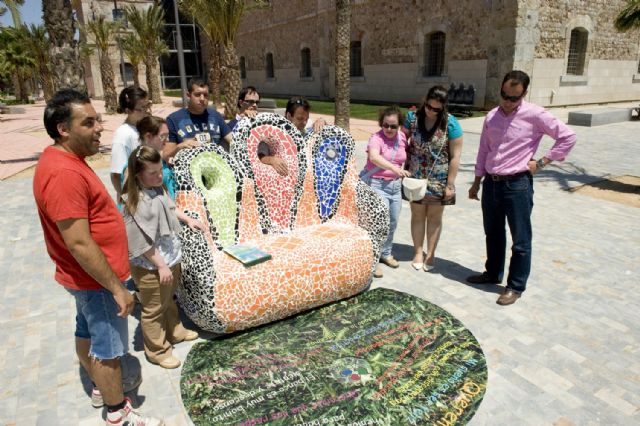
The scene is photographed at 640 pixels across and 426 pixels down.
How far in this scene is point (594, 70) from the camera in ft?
63.1

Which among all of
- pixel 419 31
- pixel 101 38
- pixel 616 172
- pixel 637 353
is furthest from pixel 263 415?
pixel 101 38

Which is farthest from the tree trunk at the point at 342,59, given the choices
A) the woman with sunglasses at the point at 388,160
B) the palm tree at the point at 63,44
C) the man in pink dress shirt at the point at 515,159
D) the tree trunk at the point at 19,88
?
the tree trunk at the point at 19,88

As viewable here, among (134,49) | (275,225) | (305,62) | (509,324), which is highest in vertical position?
(134,49)

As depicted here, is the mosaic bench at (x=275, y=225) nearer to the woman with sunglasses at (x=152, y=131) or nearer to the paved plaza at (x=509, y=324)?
the woman with sunglasses at (x=152, y=131)

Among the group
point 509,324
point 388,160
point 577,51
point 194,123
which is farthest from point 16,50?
point 509,324

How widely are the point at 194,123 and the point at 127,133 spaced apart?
0.69 meters

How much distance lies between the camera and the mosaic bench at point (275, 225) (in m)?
3.21

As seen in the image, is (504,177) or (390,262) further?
(390,262)

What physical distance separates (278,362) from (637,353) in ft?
8.41

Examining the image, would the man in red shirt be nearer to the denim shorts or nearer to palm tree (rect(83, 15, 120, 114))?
the denim shorts

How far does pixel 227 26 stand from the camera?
635 inches

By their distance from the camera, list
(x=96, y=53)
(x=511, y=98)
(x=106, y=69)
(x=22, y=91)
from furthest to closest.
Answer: (x=96, y=53) → (x=22, y=91) → (x=106, y=69) → (x=511, y=98)

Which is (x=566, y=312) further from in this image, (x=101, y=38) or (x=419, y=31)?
(x=101, y=38)

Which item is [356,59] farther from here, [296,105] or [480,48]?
[296,105]
